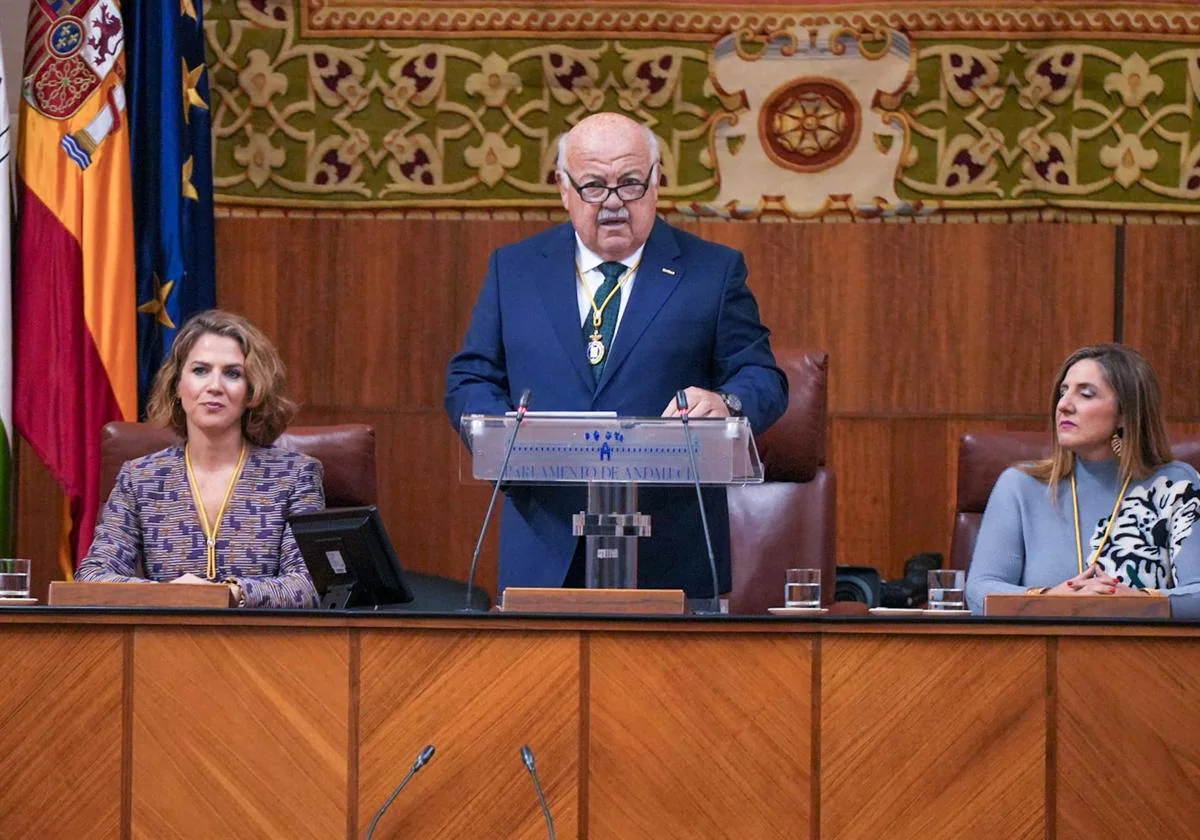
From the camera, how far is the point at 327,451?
12.4 ft

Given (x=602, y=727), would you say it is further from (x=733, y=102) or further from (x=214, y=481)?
(x=733, y=102)

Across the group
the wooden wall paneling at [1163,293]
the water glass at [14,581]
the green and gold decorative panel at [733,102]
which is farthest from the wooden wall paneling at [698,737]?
the wooden wall paneling at [1163,293]

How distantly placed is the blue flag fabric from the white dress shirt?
1639mm

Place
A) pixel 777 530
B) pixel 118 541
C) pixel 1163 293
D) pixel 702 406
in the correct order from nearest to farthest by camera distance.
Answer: pixel 702 406 → pixel 118 541 → pixel 777 530 → pixel 1163 293

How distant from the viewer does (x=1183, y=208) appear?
4.95 meters

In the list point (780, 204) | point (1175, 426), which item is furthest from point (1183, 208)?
point (780, 204)

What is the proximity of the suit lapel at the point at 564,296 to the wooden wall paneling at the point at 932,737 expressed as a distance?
822 millimetres

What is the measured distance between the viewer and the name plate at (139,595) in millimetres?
2693

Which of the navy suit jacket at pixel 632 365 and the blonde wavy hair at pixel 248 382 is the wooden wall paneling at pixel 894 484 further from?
the blonde wavy hair at pixel 248 382

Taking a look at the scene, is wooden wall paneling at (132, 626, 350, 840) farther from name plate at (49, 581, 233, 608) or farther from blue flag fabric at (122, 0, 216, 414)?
blue flag fabric at (122, 0, 216, 414)

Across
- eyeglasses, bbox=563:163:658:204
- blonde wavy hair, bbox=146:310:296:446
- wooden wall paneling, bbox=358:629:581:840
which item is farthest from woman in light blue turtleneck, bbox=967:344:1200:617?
blonde wavy hair, bbox=146:310:296:446

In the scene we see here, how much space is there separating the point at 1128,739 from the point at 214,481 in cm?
176

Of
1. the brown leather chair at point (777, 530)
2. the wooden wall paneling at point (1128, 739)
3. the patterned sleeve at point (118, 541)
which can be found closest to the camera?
the wooden wall paneling at point (1128, 739)

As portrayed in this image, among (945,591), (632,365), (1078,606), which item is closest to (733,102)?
(632,365)
